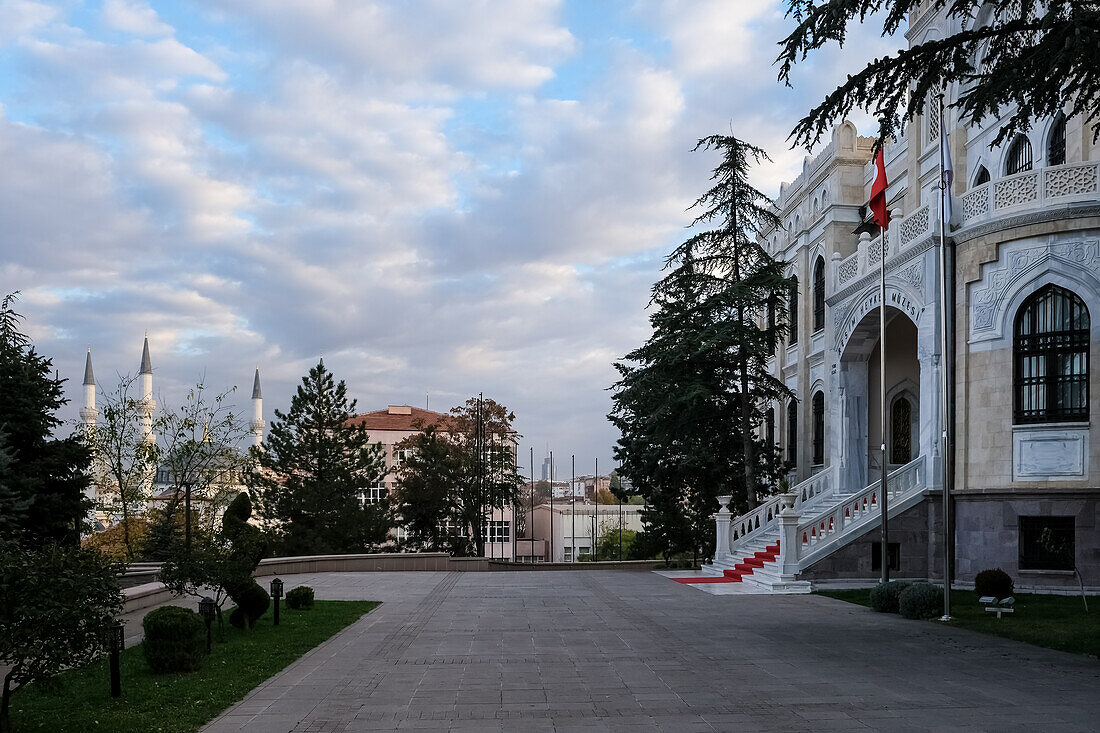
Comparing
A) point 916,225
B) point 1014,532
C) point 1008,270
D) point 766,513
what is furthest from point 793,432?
point 1008,270

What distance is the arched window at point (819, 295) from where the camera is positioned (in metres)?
31.8

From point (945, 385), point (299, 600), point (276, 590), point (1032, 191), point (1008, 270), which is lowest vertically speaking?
point (299, 600)

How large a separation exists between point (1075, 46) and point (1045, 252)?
10389 mm

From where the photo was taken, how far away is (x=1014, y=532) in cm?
1988

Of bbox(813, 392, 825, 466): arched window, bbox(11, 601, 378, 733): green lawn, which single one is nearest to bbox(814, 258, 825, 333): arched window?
bbox(813, 392, 825, 466): arched window

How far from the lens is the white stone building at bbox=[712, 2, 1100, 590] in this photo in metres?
19.5

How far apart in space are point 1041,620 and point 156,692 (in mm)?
13656

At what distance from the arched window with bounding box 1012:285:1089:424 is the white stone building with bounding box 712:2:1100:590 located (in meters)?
0.03

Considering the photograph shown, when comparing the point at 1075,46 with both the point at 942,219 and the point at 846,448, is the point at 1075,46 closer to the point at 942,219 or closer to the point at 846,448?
the point at 942,219

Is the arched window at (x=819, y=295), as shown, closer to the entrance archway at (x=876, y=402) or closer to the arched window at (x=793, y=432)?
the arched window at (x=793, y=432)

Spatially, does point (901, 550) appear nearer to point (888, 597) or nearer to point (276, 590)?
point (888, 597)

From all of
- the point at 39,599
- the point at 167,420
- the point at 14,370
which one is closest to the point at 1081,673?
the point at 39,599

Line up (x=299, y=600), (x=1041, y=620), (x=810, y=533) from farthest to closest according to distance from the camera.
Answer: (x=810, y=533)
(x=299, y=600)
(x=1041, y=620)

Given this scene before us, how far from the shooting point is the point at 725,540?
2686cm
